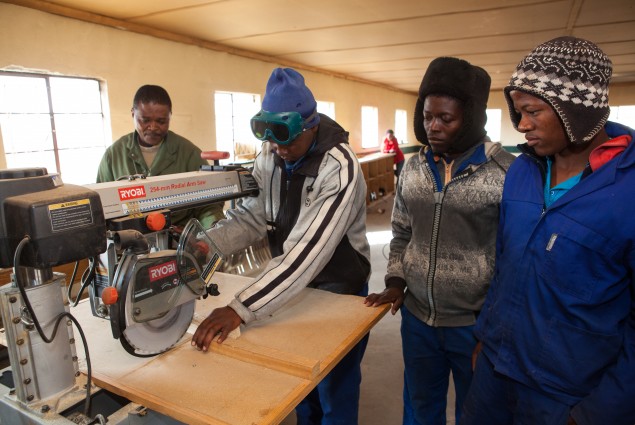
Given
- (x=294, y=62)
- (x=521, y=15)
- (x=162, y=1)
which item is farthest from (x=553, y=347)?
(x=294, y=62)

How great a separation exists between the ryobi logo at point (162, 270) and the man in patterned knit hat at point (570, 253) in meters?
0.83

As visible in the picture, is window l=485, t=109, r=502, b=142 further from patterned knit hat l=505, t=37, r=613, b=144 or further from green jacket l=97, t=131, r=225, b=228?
patterned knit hat l=505, t=37, r=613, b=144

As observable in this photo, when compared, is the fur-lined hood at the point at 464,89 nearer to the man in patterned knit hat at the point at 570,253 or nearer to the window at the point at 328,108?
the man in patterned knit hat at the point at 570,253

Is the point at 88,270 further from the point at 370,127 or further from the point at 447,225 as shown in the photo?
the point at 370,127

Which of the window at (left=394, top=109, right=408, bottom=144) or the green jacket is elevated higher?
the window at (left=394, top=109, right=408, bottom=144)

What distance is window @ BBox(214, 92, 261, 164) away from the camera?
14.4 feet

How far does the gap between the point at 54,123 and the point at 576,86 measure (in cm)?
310

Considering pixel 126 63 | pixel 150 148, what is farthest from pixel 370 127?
pixel 150 148

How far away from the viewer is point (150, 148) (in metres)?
2.12

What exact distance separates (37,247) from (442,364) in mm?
1255

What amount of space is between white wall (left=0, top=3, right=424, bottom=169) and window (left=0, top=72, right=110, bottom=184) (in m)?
0.13

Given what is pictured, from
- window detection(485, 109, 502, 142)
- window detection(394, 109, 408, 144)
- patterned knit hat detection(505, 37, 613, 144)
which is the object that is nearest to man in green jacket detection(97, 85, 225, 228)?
patterned knit hat detection(505, 37, 613, 144)

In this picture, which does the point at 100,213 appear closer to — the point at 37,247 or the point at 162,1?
the point at 37,247

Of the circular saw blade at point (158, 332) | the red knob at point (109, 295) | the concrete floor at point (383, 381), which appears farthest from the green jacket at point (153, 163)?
the concrete floor at point (383, 381)
